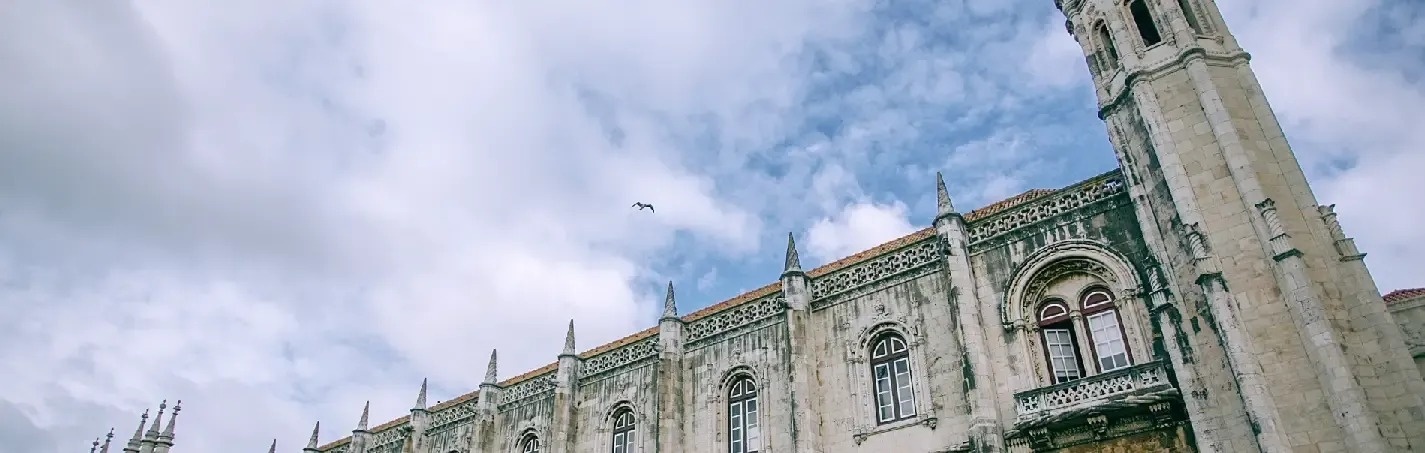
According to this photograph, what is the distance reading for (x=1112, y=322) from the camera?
1648 cm

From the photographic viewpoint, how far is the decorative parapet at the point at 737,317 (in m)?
21.6

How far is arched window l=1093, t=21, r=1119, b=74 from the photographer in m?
18.4

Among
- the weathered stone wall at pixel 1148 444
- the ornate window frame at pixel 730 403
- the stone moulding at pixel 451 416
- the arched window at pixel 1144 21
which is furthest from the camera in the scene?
the stone moulding at pixel 451 416

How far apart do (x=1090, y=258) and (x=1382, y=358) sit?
492cm

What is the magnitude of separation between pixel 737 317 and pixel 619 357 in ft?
14.2

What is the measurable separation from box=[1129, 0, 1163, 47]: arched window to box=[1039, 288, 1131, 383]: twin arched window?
221 inches

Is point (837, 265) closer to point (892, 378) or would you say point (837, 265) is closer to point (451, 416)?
point (892, 378)

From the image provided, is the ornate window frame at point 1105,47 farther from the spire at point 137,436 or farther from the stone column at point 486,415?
the spire at point 137,436

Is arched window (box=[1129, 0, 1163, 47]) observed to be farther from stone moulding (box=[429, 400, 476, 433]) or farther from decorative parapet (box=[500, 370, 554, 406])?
stone moulding (box=[429, 400, 476, 433])

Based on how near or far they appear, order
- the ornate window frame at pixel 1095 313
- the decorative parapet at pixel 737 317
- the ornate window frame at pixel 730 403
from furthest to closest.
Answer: the decorative parapet at pixel 737 317, the ornate window frame at pixel 730 403, the ornate window frame at pixel 1095 313

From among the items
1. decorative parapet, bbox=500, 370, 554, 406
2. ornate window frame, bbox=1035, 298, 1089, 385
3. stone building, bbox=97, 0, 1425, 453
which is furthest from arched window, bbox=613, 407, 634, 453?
ornate window frame, bbox=1035, 298, 1089, 385

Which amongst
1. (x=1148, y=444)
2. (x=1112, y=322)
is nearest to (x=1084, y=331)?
(x=1112, y=322)

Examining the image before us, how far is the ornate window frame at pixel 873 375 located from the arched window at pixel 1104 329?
10.9 feet

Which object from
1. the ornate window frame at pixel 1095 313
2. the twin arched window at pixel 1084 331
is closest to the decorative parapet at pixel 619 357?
the twin arched window at pixel 1084 331
